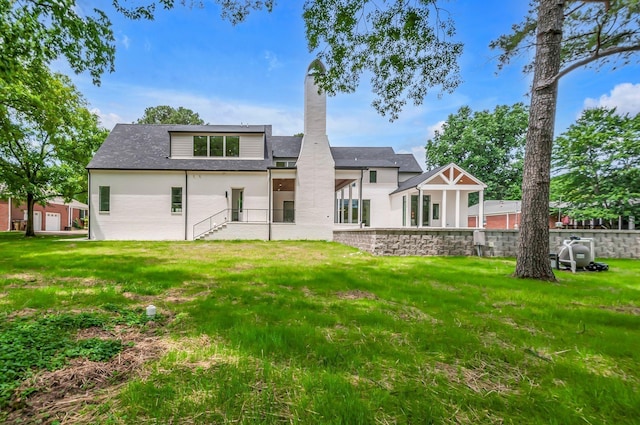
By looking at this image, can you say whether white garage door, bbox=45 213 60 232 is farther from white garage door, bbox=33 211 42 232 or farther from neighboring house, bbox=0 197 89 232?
white garage door, bbox=33 211 42 232

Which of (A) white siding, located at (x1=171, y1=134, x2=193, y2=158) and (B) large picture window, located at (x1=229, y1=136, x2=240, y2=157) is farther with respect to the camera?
(B) large picture window, located at (x1=229, y1=136, x2=240, y2=157)

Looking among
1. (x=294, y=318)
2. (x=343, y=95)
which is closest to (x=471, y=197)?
(x=343, y=95)

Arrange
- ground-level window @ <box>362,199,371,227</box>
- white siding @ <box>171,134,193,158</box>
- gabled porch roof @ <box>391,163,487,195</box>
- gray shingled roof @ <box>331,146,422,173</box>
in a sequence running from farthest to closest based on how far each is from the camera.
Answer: gray shingled roof @ <box>331,146,422,173</box>
ground-level window @ <box>362,199,371,227</box>
white siding @ <box>171,134,193,158</box>
gabled porch roof @ <box>391,163,487,195</box>

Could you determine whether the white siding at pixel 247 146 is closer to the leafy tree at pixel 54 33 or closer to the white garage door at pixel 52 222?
the leafy tree at pixel 54 33

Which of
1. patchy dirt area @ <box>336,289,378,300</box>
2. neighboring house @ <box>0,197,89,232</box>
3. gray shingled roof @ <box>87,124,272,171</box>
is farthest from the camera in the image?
neighboring house @ <box>0,197,89,232</box>

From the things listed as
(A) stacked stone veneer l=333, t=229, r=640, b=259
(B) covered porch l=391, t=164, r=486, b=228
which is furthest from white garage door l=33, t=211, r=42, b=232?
(A) stacked stone veneer l=333, t=229, r=640, b=259

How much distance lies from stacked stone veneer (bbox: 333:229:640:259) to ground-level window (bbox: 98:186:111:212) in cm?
1522

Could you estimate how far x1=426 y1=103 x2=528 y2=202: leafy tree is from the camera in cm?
3192

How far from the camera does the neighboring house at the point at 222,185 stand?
15734 millimetres

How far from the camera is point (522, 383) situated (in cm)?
207

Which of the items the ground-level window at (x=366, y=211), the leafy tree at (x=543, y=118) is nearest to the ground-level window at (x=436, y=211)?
the ground-level window at (x=366, y=211)

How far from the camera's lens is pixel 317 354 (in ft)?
8.00

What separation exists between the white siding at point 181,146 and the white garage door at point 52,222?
83.8ft

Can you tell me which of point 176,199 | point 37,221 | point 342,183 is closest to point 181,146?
point 176,199
